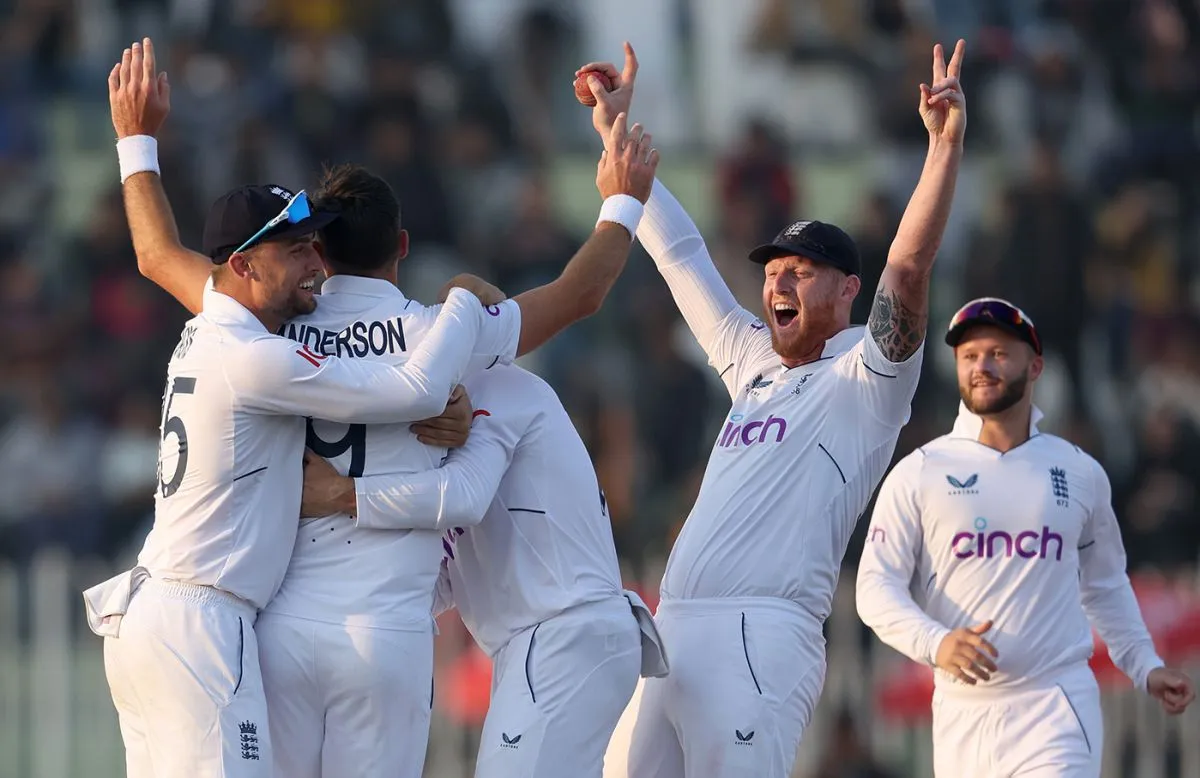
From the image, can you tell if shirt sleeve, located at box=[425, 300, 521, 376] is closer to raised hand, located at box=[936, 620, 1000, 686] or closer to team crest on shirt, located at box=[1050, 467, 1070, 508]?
raised hand, located at box=[936, 620, 1000, 686]

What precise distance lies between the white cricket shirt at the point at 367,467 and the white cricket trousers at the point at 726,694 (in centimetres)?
99

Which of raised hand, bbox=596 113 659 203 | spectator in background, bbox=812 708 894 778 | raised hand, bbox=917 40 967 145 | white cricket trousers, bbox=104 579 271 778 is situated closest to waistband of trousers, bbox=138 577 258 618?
white cricket trousers, bbox=104 579 271 778

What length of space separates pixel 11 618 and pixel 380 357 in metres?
6.52

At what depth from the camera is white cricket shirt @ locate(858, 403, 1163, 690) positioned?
7.75 metres

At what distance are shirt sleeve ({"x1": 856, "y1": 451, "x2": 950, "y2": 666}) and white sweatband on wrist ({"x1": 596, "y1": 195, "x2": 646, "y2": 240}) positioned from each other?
186cm

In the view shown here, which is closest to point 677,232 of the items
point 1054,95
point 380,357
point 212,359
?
point 380,357

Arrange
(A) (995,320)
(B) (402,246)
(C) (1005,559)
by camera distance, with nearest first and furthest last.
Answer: (B) (402,246)
(C) (1005,559)
(A) (995,320)

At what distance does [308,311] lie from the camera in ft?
21.0

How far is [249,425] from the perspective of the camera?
6141 mm

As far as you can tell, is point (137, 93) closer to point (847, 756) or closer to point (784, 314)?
point (784, 314)

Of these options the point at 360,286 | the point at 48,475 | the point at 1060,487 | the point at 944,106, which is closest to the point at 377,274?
the point at 360,286

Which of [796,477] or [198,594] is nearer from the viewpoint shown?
[198,594]

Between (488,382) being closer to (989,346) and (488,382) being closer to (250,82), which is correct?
(989,346)

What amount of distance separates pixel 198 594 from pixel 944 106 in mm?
2996
